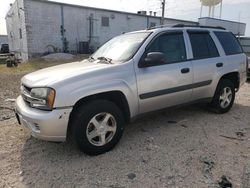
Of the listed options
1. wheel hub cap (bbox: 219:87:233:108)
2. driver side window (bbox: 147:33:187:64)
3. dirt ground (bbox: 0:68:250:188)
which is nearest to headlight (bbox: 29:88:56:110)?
dirt ground (bbox: 0:68:250:188)

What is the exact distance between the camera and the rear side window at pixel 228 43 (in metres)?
5.02

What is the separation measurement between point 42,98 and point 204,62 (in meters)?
3.08

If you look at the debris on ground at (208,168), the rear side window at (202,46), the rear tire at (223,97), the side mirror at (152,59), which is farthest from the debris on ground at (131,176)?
the rear tire at (223,97)

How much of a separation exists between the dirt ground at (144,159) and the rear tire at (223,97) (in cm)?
50

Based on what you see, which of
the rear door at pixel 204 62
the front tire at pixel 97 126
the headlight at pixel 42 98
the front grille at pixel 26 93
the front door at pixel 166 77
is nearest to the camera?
the headlight at pixel 42 98

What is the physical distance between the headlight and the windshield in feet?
4.21

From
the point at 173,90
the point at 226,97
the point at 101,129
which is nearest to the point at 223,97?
the point at 226,97

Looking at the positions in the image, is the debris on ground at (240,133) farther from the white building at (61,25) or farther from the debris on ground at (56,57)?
the white building at (61,25)

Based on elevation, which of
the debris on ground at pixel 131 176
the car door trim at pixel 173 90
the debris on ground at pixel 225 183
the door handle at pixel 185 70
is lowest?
the debris on ground at pixel 131 176

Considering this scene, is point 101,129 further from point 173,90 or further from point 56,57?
point 56,57

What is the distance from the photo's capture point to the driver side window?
12.9 feet

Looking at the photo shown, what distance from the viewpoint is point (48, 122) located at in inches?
115

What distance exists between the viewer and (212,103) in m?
5.05

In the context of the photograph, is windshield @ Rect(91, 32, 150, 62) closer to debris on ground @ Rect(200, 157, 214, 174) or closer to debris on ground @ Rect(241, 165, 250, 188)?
debris on ground @ Rect(200, 157, 214, 174)
